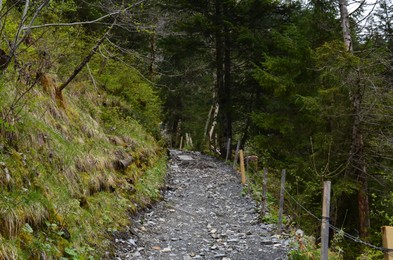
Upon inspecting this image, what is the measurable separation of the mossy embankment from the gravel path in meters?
0.49

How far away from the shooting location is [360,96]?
949 cm

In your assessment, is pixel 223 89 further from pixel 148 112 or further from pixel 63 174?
pixel 63 174

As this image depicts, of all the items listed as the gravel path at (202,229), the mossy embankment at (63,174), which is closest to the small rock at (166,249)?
the gravel path at (202,229)

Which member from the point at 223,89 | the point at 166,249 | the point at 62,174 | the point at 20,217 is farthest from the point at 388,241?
the point at 223,89

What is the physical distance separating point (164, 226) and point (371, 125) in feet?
22.1

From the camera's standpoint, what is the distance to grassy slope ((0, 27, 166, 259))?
428cm

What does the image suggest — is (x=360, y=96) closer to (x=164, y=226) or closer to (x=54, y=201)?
(x=164, y=226)

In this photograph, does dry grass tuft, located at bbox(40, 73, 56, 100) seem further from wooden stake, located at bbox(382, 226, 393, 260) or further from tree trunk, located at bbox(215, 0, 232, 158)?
tree trunk, located at bbox(215, 0, 232, 158)

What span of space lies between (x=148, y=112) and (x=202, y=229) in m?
9.70

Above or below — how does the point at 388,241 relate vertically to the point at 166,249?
above

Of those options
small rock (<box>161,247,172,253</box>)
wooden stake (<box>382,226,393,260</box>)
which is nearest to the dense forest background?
small rock (<box>161,247,172,253</box>)

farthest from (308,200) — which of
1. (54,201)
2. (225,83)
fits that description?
(225,83)

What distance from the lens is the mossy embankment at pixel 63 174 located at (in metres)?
4.28

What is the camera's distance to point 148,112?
16.8m
